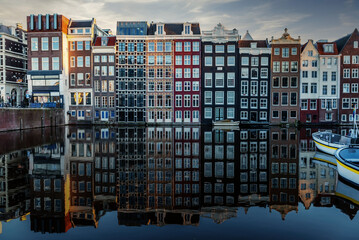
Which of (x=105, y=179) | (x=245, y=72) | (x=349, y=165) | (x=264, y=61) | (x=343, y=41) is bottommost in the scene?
(x=105, y=179)

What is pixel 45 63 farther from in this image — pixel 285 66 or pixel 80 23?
pixel 285 66

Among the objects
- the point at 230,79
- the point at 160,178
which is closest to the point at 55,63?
the point at 230,79

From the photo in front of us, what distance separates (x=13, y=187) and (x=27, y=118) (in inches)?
1298

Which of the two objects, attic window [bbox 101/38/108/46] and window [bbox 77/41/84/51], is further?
attic window [bbox 101/38/108/46]

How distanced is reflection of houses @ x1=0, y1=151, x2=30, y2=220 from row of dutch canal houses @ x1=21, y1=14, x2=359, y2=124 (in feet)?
130

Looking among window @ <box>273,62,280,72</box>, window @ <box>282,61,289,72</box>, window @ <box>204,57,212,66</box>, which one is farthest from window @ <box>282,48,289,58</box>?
window @ <box>204,57,212,66</box>

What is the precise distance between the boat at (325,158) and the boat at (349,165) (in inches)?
A: 87.6

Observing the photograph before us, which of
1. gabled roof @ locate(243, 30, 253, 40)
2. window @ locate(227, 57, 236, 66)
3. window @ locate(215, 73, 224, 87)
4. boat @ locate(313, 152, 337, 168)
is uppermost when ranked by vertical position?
gabled roof @ locate(243, 30, 253, 40)

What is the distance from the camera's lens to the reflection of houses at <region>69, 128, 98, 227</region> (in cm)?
1149

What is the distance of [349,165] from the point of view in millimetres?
15922

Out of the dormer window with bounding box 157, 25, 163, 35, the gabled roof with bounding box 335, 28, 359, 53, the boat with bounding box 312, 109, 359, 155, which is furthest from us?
the gabled roof with bounding box 335, 28, 359, 53

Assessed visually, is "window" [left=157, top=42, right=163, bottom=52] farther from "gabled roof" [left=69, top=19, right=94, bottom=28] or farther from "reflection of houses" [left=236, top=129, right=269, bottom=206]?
"reflection of houses" [left=236, top=129, right=269, bottom=206]

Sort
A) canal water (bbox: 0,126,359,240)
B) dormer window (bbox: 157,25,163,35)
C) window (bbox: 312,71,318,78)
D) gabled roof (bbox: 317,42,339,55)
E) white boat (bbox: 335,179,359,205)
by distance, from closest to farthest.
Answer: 1. canal water (bbox: 0,126,359,240)
2. white boat (bbox: 335,179,359,205)
3. dormer window (bbox: 157,25,163,35)
4. window (bbox: 312,71,318,78)
5. gabled roof (bbox: 317,42,339,55)

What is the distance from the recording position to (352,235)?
9836 mm
